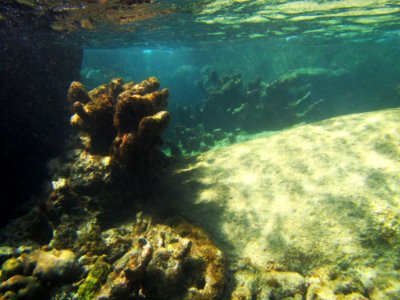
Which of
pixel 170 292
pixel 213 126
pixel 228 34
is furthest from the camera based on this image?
pixel 228 34

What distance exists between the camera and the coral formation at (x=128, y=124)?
606 centimetres

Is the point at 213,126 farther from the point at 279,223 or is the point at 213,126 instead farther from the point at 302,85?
the point at 279,223

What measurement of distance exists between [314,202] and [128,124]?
4.46m

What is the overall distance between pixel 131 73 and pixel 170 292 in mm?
40143

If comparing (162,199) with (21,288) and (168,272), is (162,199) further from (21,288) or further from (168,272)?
(21,288)

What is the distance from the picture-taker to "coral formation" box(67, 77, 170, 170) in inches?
239

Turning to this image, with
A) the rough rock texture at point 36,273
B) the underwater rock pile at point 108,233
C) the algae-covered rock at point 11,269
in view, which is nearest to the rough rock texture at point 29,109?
the underwater rock pile at point 108,233

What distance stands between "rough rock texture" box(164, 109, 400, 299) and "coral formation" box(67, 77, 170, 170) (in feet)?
4.64

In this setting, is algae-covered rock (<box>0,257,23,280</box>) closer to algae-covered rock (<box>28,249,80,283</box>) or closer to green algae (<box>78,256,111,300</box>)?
algae-covered rock (<box>28,249,80,283</box>)

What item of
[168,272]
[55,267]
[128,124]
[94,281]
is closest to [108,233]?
Answer: [55,267]

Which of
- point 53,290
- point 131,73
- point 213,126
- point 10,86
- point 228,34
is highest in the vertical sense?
point 10,86

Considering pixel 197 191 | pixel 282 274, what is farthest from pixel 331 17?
pixel 282 274

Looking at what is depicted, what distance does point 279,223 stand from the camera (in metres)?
5.38

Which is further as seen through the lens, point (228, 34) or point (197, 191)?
point (228, 34)
